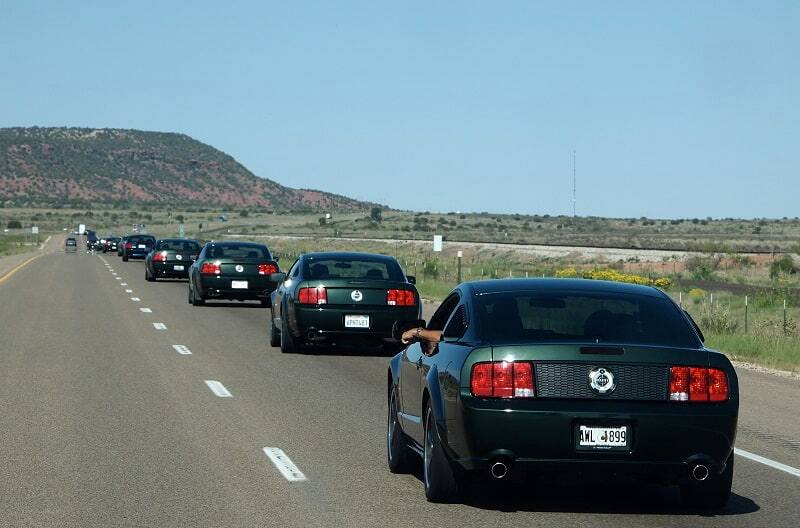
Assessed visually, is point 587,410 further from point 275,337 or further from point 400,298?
point 275,337

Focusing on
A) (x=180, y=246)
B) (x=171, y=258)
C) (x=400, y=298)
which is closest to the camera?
(x=400, y=298)

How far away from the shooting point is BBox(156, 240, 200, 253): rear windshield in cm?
4678

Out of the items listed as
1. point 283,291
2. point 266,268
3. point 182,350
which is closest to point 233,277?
point 266,268

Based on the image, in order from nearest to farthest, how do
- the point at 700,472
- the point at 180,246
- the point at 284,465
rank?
the point at 700,472 → the point at 284,465 → the point at 180,246

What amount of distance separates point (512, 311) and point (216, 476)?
96.1 inches

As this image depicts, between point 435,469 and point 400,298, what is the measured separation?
38.4 feet

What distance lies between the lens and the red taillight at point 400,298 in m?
20.5

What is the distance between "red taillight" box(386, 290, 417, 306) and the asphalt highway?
0.94m

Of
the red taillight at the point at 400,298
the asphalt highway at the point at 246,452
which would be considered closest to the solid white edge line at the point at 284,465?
the asphalt highway at the point at 246,452

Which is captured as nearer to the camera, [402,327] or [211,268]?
[402,327]

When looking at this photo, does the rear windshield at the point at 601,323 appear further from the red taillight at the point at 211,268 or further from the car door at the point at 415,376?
the red taillight at the point at 211,268

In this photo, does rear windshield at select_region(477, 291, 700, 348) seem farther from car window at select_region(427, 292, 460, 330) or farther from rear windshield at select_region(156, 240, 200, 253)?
rear windshield at select_region(156, 240, 200, 253)

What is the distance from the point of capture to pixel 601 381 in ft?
27.8

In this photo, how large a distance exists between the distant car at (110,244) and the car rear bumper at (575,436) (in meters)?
92.7
